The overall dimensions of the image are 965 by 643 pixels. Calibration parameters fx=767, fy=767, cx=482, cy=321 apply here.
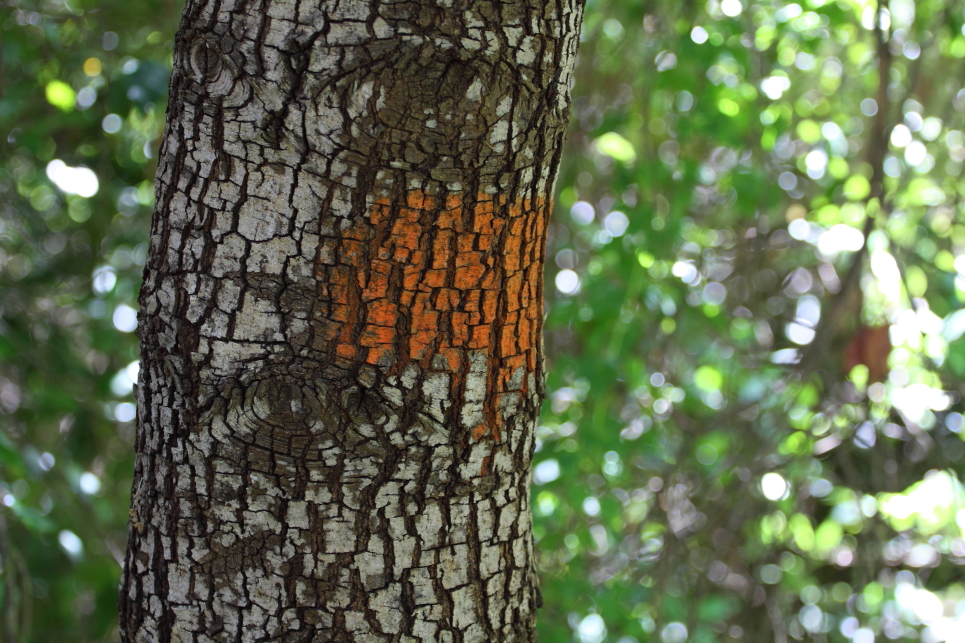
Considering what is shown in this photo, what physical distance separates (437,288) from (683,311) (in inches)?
38.8

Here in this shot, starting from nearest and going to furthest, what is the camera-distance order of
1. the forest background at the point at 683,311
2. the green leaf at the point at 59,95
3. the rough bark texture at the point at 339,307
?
the rough bark texture at the point at 339,307
the forest background at the point at 683,311
the green leaf at the point at 59,95

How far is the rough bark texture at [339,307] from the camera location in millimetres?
592

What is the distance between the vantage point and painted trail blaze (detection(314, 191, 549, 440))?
62cm

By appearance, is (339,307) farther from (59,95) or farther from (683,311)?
(59,95)

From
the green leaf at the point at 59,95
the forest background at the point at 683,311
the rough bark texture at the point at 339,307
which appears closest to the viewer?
the rough bark texture at the point at 339,307

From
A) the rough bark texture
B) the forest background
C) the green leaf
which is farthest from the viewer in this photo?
the green leaf

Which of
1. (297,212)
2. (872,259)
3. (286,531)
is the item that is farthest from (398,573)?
(872,259)

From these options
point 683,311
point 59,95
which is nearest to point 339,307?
point 683,311

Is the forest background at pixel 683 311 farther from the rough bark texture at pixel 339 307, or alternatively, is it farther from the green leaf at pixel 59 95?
the rough bark texture at pixel 339 307

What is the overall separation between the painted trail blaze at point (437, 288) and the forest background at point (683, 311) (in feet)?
2.21

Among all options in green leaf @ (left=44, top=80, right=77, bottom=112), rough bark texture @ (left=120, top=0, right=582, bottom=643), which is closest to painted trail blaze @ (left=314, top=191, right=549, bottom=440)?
rough bark texture @ (left=120, top=0, right=582, bottom=643)

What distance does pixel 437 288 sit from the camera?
0.64m

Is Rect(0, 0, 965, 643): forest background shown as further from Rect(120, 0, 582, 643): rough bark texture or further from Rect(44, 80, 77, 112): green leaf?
Rect(120, 0, 582, 643): rough bark texture

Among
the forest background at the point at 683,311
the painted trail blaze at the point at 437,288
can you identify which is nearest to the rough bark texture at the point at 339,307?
the painted trail blaze at the point at 437,288
